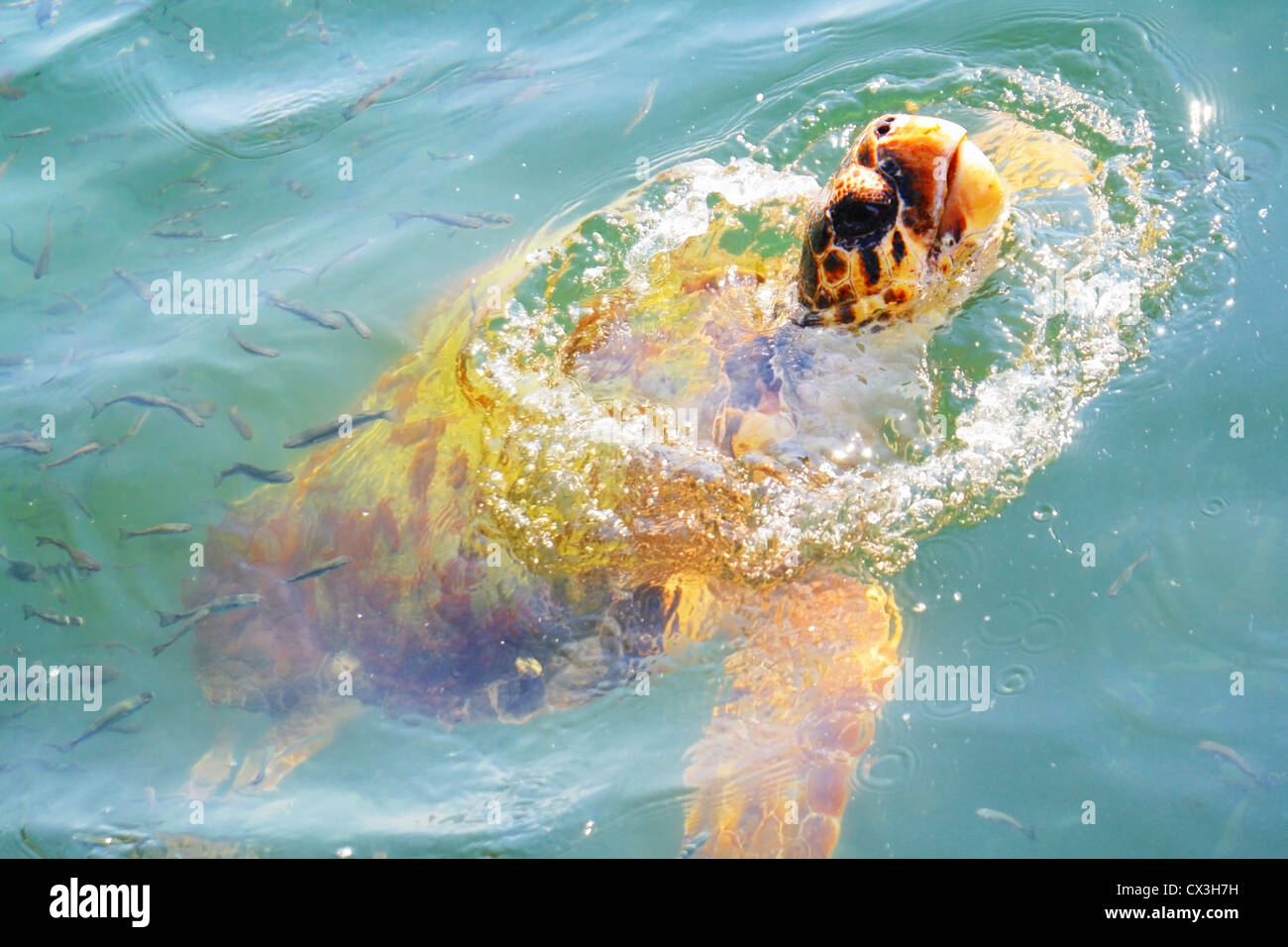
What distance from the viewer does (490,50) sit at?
5.77 meters

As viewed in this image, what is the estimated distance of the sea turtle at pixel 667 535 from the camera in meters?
3.33

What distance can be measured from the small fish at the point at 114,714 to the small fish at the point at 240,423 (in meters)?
1.19

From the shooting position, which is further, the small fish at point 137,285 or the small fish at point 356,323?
the small fish at point 137,285

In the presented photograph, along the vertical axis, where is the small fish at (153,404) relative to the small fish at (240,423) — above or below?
above

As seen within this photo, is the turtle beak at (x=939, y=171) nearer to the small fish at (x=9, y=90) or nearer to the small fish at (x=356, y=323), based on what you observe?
the small fish at (x=356, y=323)

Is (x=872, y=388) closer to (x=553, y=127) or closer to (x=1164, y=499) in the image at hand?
(x=1164, y=499)

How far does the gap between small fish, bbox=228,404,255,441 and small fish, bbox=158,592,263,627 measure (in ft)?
2.73

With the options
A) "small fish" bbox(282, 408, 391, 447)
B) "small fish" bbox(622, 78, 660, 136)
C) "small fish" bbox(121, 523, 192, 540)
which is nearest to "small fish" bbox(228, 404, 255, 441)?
"small fish" bbox(282, 408, 391, 447)

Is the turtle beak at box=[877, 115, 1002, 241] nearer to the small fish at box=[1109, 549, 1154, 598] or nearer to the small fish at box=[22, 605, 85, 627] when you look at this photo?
the small fish at box=[1109, 549, 1154, 598]

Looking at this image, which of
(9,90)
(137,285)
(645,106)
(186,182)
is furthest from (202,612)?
(9,90)

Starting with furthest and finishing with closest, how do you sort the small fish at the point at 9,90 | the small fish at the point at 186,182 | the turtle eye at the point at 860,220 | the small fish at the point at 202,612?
the small fish at the point at 9,90 < the small fish at the point at 186,182 < the small fish at the point at 202,612 < the turtle eye at the point at 860,220

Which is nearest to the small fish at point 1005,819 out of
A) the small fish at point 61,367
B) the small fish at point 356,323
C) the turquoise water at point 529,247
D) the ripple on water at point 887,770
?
the turquoise water at point 529,247

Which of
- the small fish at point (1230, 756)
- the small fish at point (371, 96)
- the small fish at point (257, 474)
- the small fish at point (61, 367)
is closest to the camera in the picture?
the small fish at point (1230, 756)

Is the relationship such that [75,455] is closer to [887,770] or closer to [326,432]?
[326,432]
